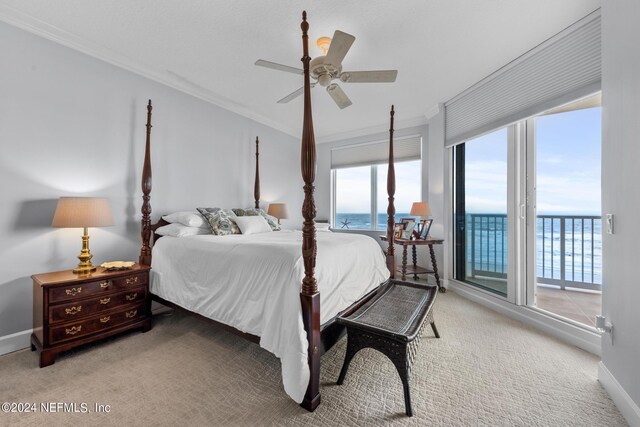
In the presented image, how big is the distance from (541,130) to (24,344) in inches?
202

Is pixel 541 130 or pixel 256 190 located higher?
pixel 541 130

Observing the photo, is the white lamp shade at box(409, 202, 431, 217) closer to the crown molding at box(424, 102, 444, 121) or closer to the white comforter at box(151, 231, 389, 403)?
the crown molding at box(424, 102, 444, 121)

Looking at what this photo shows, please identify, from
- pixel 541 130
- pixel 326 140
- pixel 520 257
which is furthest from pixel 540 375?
pixel 326 140

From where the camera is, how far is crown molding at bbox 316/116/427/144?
4407mm

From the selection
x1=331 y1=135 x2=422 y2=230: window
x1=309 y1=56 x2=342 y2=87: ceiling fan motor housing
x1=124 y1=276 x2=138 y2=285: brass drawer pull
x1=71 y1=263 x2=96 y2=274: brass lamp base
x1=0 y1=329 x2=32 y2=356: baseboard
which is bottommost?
x1=0 y1=329 x2=32 y2=356: baseboard

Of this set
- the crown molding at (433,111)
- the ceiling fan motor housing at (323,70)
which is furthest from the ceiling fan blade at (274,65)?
the crown molding at (433,111)

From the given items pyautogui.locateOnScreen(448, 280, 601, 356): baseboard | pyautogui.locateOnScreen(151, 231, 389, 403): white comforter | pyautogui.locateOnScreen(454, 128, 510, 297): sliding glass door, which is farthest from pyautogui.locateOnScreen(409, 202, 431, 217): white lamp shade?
pyautogui.locateOnScreen(151, 231, 389, 403): white comforter

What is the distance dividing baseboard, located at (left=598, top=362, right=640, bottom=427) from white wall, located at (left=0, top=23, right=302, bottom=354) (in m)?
3.93

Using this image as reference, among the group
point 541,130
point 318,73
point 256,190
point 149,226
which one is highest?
point 318,73

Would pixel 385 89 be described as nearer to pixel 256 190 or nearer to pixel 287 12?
pixel 287 12

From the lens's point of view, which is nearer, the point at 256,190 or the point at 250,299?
the point at 250,299

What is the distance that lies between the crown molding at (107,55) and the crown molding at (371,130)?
197 centimetres

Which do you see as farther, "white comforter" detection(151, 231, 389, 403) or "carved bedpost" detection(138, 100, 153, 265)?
"carved bedpost" detection(138, 100, 153, 265)

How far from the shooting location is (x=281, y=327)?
5.13 ft
